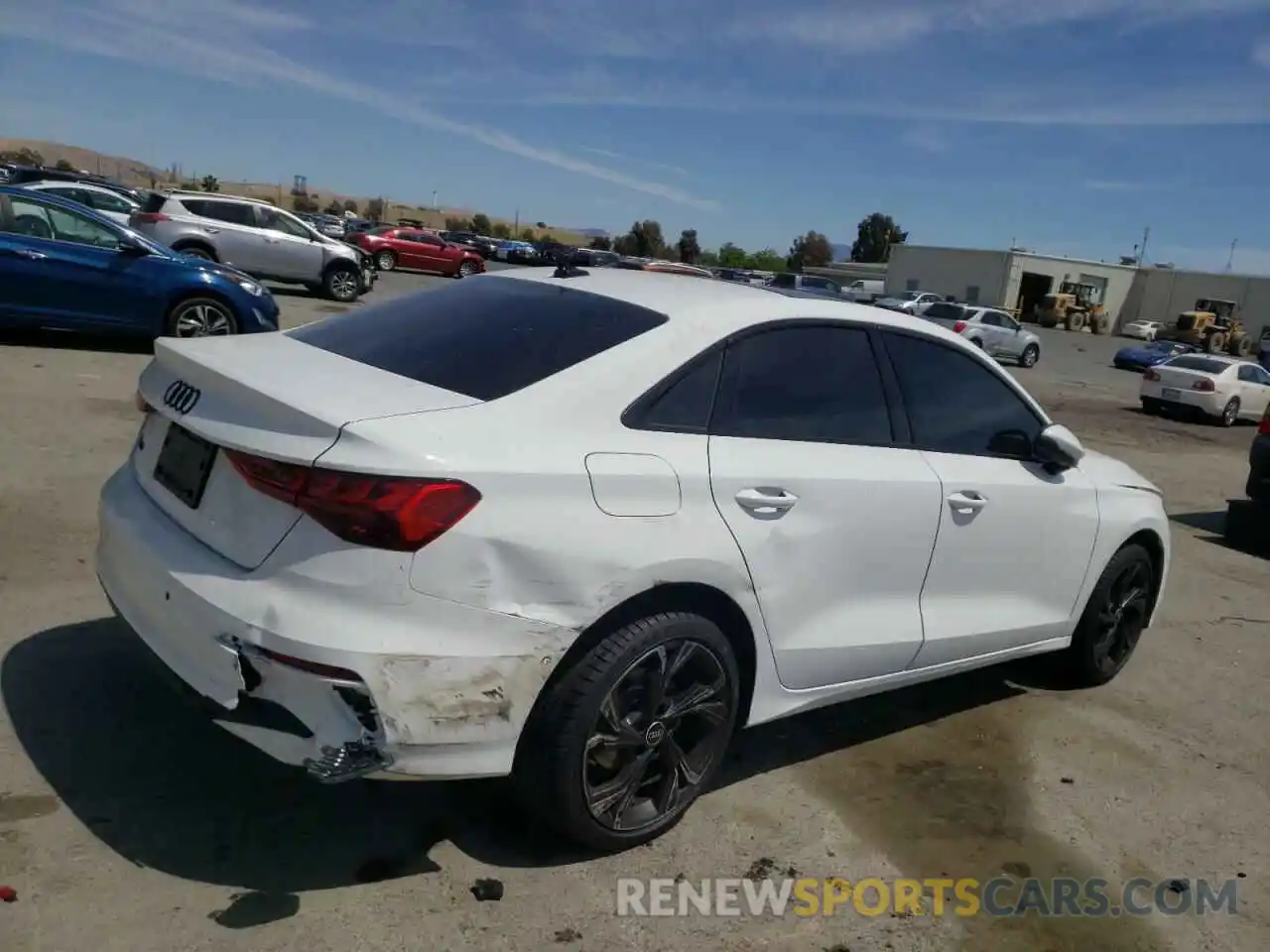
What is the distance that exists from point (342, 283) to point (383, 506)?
19.5 m

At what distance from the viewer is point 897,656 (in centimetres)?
377

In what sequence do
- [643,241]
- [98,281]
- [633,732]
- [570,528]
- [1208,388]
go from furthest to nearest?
[643,241], [1208,388], [98,281], [633,732], [570,528]

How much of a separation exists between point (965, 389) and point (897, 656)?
111 cm

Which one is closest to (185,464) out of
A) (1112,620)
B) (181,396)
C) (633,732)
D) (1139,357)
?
(181,396)

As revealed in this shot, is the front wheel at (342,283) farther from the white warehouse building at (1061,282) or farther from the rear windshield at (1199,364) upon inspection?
the white warehouse building at (1061,282)

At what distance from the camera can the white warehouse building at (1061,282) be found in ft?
202

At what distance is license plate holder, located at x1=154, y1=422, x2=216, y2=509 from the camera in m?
2.93

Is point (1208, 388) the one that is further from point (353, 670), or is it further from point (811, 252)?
point (811, 252)

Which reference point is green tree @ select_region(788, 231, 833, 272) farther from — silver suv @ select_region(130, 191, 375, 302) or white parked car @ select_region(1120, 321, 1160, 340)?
silver suv @ select_region(130, 191, 375, 302)

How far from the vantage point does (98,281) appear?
10.2 metres

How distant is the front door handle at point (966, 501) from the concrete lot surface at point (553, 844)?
3.30 feet

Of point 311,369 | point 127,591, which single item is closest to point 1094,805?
point 311,369

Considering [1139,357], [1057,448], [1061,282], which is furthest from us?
[1061,282]

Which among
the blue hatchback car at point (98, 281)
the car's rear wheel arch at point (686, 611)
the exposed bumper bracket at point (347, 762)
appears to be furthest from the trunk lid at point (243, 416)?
the blue hatchback car at point (98, 281)
